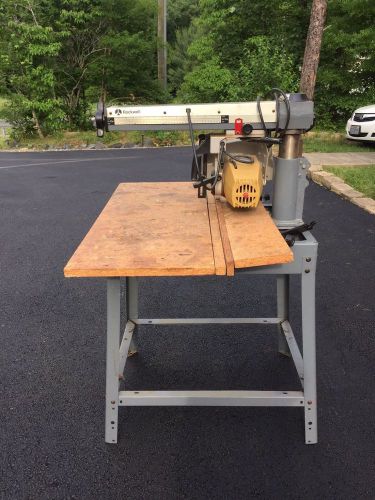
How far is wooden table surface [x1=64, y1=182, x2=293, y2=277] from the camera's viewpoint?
154 centimetres

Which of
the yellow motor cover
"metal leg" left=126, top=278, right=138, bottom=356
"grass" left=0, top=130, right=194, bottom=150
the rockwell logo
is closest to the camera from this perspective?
the yellow motor cover

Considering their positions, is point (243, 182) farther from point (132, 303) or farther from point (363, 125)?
point (363, 125)

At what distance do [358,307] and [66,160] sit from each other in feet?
27.3

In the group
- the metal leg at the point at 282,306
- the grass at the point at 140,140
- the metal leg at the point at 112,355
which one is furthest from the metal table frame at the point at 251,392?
the grass at the point at 140,140

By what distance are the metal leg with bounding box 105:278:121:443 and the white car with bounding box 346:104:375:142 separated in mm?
9089

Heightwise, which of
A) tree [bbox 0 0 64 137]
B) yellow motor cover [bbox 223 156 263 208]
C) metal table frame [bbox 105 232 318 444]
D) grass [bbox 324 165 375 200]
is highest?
tree [bbox 0 0 64 137]

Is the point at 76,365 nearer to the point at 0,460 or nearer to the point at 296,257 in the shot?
the point at 0,460

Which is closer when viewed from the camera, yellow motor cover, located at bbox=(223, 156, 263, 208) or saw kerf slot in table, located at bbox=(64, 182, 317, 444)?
saw kerf slot in table, located at bbox=(64, 182, 317, 444)

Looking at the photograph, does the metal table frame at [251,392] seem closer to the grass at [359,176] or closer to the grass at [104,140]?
the grass at [359,176]

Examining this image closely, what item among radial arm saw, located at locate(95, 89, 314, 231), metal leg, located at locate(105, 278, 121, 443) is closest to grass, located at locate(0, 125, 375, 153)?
radial arm saw, located at locate(95, 89, 314, 231)

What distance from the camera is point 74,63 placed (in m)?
14.7

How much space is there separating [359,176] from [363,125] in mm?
3229

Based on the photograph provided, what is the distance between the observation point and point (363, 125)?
31.8ft

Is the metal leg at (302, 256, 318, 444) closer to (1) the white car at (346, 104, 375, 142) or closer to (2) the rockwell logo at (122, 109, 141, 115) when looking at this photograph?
(2) the rockwell logo at (122, 109, 141, 115)
